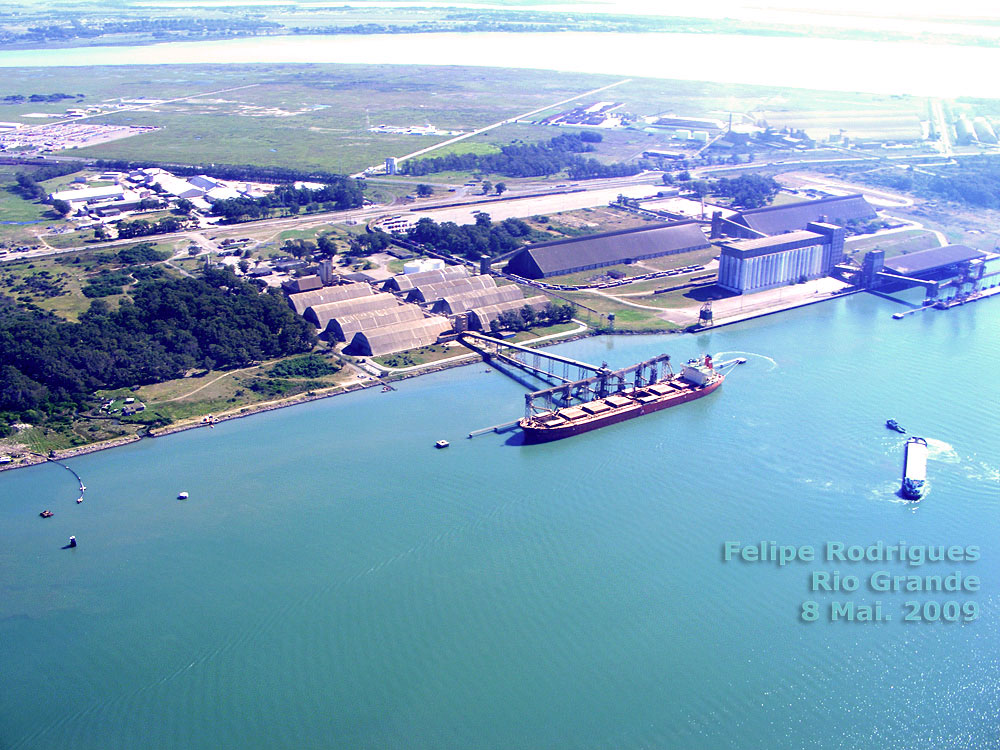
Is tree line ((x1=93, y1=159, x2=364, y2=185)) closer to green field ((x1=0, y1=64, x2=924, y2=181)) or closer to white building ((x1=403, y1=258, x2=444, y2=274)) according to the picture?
green field ((x1=0, y1=64, x2=924, y2=181))

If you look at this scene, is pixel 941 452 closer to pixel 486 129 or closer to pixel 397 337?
pixel 397 337

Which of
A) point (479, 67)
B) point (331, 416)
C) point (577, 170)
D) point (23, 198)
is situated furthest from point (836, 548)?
point (479, 67)

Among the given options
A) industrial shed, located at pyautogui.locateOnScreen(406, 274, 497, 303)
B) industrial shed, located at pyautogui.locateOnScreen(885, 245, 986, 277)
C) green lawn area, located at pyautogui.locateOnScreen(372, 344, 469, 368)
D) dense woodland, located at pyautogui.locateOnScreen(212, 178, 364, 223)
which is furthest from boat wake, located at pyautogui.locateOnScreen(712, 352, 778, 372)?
dense woodland, located at pyautogui.locateOnScreen(212, 178, 364, 223)

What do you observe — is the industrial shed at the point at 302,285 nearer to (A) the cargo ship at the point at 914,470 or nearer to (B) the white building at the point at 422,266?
(B) the white building at the point at 422,266

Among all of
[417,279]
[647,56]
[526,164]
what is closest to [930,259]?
[417,279]

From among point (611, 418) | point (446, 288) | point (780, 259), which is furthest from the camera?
point (780, 259)
